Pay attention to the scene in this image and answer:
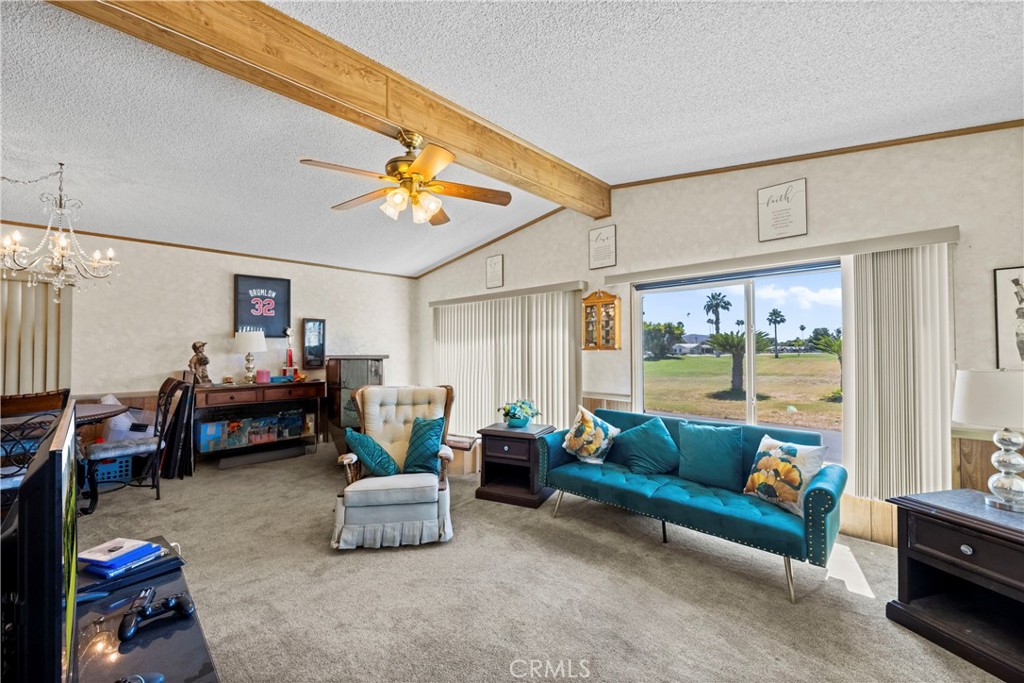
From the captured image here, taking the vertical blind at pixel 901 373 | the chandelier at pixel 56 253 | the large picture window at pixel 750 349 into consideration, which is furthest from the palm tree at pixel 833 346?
the chandelier at pixel 56 253

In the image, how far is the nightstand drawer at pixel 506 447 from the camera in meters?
3.81

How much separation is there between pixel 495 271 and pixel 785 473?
3713 mm

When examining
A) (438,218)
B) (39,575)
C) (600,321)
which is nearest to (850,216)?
(600,321)

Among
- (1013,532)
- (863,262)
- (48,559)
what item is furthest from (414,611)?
(863,262)

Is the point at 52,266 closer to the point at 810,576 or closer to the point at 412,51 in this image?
the point at 412,51

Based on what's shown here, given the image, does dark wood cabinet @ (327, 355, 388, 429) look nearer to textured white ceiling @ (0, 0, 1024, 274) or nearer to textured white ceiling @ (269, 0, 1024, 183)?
textured white ceiling @ (0, 0, 1024, 274)

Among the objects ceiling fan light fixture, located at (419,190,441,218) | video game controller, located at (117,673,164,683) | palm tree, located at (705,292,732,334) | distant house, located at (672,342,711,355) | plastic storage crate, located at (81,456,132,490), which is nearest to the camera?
video game controller, located at (117,673,164,683)

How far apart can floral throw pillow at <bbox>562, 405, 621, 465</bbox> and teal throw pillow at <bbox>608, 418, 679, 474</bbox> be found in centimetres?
13

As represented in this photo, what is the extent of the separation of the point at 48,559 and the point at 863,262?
396 cm

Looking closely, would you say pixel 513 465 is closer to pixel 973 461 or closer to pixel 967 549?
pixel 967 549

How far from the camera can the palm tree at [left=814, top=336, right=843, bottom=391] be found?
10.6ft

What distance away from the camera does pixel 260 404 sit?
534cm

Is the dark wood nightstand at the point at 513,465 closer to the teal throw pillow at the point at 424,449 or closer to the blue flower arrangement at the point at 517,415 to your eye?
the blue flower arrangement at the point at 517,415

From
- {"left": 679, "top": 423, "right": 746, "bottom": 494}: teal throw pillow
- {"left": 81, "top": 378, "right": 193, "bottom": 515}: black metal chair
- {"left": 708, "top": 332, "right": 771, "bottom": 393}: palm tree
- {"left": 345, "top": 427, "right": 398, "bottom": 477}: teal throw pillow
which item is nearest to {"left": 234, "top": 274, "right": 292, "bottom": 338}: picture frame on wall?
{"left": 81, "top": 378, "right": 193, "bottom": 515}: black metal chair
